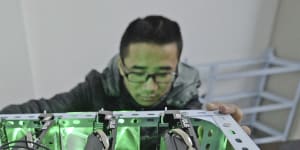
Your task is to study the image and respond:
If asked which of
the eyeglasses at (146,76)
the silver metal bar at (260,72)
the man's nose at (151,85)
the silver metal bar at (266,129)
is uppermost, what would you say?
the eyeglasses at (146,76)

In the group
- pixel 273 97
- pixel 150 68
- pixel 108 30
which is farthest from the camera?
pixel 273 97

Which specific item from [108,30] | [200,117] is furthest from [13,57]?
[200,117]

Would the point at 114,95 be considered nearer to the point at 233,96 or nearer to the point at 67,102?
the point at 67,102

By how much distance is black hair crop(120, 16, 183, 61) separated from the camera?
2.96ft

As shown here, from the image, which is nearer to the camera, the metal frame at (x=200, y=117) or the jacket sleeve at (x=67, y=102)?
the metal frame at (x=200, y=117)

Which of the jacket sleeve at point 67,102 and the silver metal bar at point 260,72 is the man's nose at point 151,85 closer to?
the jacket sleeve at point 67,102

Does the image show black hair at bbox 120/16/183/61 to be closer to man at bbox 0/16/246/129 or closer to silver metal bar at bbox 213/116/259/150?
man at bbox 0/16/246/129

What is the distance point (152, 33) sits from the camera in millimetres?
904

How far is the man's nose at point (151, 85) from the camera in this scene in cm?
89

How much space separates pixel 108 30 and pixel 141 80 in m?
0.76

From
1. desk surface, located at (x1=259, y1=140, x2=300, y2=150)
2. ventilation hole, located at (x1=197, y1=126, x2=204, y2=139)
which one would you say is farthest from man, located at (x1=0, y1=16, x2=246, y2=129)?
ventilation hole, located at (x1=197, y1=126, x2=204, y2=139)

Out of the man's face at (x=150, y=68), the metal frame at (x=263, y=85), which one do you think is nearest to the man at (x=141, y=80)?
the man's face at (x=150, y=68)

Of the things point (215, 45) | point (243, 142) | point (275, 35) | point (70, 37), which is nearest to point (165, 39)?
point (243, 142)

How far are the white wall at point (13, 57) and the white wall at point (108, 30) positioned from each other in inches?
1.5
